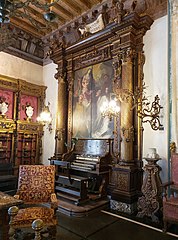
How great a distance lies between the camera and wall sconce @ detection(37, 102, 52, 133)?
6.65 m

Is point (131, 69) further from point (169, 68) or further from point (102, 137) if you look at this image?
point (102, 137)

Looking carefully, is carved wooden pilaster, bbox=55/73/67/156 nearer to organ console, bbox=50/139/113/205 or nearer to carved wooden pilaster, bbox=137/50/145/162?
organ console, bbox=50/139/113/205

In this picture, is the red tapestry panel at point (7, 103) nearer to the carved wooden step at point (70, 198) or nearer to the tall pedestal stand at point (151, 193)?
the carved wooden step at point (70, 198)

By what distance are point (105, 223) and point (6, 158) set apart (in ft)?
A: 13.0

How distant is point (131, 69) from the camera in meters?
4.69

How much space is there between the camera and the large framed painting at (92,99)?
5.27m

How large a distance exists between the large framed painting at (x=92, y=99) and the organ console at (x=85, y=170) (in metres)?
0.28

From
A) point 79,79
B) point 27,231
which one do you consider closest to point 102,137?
point 79,79

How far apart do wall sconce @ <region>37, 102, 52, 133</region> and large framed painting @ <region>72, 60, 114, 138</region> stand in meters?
1.16

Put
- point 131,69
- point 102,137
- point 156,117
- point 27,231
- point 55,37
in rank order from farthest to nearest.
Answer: point 55,37, point 102,137, point 131,69, point 156,117, point 27,231

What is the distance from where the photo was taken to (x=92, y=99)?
561cm

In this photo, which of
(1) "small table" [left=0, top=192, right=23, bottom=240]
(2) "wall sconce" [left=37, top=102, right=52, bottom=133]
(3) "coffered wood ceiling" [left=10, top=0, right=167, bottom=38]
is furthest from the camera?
(2) "wall sconce" [left=37, top=102, right=52, bottom=133]

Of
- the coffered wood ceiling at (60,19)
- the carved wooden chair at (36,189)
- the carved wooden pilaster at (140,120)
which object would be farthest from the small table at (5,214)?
the coffered wood ceiling at (60,19)

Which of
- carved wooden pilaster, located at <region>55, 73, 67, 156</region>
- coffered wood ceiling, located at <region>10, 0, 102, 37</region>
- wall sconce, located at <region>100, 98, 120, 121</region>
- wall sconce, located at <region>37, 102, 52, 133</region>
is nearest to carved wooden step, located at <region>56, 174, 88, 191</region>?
carved wooden pilaster, located at <region>55, 73, 67, 156</region>
